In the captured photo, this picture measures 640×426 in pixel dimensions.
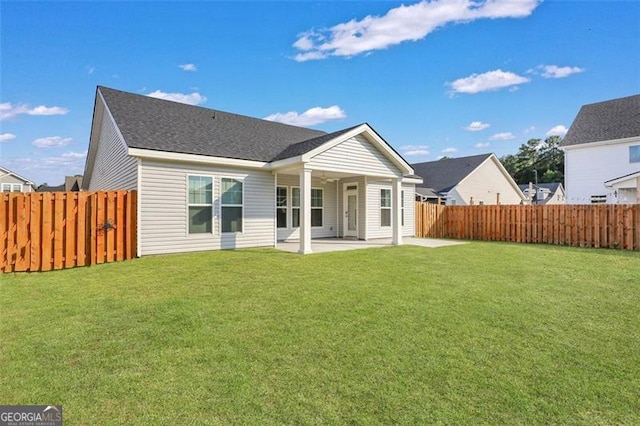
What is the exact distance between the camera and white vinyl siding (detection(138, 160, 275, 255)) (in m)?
9.02

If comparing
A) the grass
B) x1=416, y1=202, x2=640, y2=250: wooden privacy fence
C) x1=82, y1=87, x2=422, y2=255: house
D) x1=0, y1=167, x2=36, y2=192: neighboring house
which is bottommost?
the grass

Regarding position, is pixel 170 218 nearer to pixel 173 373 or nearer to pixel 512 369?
pixel 173 373

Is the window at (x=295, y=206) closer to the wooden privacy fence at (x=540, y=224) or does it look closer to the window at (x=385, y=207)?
the window at (x=385, y=207)

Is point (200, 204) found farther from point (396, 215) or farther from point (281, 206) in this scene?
point (396, 215)

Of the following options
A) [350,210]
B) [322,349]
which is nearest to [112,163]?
[350,210]

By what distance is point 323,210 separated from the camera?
14789 millimetres

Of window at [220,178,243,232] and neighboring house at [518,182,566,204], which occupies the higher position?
neighboring house at [518,182,566,204]

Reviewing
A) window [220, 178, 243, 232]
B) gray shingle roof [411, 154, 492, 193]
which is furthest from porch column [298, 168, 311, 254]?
gray shingle roof [411, 154, 492, 193]

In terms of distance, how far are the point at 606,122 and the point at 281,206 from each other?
2410cm

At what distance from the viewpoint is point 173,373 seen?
113 inches

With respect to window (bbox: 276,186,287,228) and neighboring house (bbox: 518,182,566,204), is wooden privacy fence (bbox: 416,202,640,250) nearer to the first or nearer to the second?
window (bbox: 276,186,287,228)

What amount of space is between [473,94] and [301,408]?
23.7 m

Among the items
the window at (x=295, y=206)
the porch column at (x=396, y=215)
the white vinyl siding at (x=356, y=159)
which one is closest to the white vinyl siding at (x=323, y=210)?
A: the window at (x=295, y=206)

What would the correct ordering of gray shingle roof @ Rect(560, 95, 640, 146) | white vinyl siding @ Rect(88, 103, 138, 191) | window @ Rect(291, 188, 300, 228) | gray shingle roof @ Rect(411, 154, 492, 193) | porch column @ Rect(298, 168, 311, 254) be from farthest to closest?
1. gray shingle roof @ Rect(411, 154, 492, 193)
2. gray shingle roof @ Rect(560, 95, 640, 146)
3. window @ Rect(291, 188, 300, 228)
4. porch column @ Rect(298, 168, 311, 254)
5. white vinyl siding @ Rect(88, 103, 138, 191)
